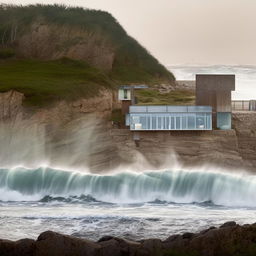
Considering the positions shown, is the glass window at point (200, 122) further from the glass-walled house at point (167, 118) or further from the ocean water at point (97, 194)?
the ocean water at point (97, 194)

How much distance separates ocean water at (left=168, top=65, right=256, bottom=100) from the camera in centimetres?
10581

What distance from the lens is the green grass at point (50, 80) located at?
2842 inches

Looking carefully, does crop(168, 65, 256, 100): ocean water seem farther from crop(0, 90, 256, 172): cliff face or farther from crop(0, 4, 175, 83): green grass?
crop(0, 90, 256, 172): cliff face

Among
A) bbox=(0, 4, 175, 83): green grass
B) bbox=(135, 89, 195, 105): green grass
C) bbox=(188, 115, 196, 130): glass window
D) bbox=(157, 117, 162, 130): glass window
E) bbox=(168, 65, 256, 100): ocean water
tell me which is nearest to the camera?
bbox=(157, 117, 162, 130): glass window

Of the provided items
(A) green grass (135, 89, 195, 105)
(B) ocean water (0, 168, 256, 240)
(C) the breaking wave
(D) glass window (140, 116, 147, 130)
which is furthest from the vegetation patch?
(C) the breaking wave

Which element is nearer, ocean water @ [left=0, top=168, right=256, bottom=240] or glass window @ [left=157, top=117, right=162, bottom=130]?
ocean water @ [left=0, top=168, right=256, bottom=240]

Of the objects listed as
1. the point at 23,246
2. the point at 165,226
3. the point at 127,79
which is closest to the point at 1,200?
the point at 165,226

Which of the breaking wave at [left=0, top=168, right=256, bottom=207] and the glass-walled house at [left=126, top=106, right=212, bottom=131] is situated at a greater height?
the glass-walled house at [left=126, top=106, right=212, bottom=131]

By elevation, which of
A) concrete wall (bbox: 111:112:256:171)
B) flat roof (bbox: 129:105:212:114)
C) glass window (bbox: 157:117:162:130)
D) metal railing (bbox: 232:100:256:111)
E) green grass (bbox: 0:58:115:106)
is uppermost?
green grass (bbox: 0:58:115:106)

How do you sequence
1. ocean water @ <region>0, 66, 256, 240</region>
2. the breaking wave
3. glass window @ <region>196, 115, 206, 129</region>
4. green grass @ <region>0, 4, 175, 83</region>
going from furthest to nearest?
green grass @ <region>0, 4, 175, 83</region>, glass window @ <region>196, 115, 206, 129</region>, the breaking wave, ocean water @ <region>0, 66, 256, 240</region>

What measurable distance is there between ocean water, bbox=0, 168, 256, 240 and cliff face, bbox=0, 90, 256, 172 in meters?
2.56

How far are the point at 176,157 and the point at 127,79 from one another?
29813 millimetres

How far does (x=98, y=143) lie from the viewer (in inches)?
2635

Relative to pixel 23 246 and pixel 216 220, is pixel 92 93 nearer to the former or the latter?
pixel 216 220
